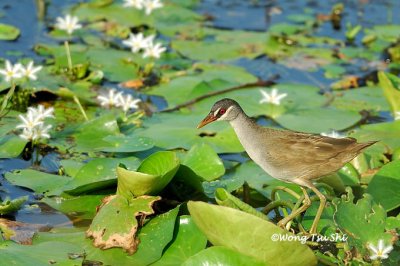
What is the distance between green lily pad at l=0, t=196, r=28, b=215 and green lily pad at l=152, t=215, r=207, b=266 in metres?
1.09

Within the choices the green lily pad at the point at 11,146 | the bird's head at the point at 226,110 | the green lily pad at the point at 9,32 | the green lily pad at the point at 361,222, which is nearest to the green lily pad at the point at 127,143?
the green lily pad at the point at 11,146

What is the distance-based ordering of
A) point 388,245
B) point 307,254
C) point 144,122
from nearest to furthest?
point 307,254 < point 388,245 < point 144,122

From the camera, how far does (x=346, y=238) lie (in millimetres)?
4438

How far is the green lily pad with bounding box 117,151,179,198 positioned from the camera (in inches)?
178

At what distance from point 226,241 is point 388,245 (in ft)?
2.99

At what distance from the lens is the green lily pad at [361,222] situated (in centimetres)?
443

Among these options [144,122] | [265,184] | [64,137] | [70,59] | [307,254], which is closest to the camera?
[307,254]

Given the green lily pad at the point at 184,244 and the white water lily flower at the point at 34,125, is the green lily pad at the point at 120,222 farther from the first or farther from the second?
the white water lily flower at the point at 34,125

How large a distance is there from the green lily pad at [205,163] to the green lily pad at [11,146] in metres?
1.31

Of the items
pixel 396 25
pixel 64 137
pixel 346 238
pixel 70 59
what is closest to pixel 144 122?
pixel 64 137

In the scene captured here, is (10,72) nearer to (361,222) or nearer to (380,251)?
(361,222)

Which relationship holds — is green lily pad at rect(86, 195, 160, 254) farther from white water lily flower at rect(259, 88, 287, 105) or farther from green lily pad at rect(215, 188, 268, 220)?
white water lily flower at rect(259, 88, 287, 105)

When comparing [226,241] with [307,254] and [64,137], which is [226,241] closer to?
[307,254]

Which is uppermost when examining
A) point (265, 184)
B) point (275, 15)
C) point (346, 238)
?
point (346, 238)
